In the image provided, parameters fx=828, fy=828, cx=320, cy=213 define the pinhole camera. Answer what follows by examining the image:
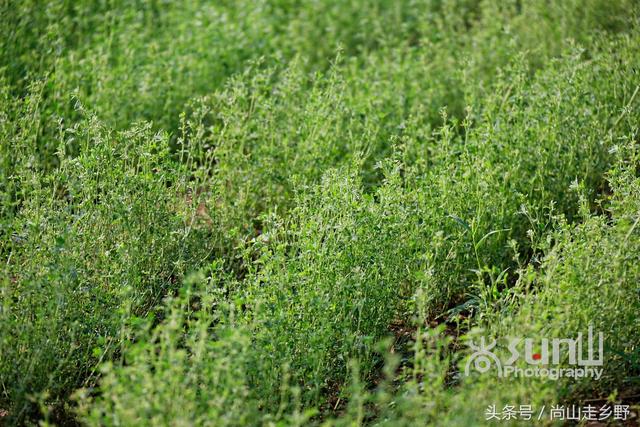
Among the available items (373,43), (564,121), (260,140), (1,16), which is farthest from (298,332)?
(373,43)

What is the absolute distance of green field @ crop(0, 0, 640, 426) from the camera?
10.3 feet

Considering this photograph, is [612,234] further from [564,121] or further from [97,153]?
[97,153]

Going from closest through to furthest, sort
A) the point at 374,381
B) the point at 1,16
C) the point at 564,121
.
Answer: the point at 374,381, the point at 564,121, the point at 1,16

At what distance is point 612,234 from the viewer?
11.7ft

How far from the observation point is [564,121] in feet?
15.5

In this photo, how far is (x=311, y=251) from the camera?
371 centimetres

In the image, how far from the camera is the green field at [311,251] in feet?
10.3

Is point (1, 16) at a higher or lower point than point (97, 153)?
higher

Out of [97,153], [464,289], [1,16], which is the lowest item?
[464,289]

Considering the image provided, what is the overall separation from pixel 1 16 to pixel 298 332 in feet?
12.6

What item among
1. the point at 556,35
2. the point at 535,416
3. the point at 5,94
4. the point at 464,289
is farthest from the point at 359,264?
the point at 556,35

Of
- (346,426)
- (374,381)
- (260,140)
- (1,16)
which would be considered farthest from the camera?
(1,16)

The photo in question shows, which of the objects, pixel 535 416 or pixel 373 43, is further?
pixel 373 43

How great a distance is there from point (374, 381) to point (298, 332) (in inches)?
19.5
